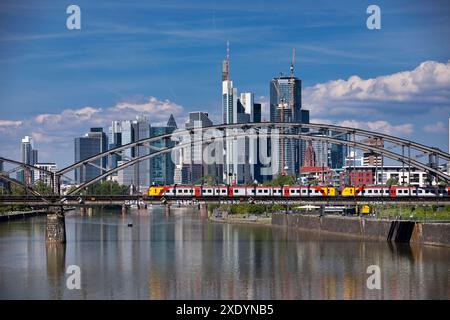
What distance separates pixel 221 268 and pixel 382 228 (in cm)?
2941

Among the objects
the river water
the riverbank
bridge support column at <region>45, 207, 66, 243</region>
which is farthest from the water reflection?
the riverbank

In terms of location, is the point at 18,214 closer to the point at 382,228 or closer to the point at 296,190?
the point at 296,190

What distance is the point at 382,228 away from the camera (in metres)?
88.2

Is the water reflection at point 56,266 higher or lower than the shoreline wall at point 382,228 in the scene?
lower

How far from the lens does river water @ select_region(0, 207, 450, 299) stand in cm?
5228

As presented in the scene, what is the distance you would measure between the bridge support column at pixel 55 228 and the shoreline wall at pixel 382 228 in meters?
29.4

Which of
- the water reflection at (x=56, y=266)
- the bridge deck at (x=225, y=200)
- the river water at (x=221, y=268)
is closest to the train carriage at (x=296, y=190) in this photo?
the river water at (x=221, y=268)

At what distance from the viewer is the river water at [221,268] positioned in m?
52.3

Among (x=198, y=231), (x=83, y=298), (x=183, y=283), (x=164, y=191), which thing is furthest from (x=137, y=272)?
(x=198, y=231)

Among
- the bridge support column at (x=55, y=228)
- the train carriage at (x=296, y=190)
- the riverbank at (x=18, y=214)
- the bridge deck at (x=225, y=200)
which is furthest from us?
the riverbank at (x=18, y=214)

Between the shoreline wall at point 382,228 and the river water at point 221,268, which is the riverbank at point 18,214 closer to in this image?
the shoreline wall at point 382,228

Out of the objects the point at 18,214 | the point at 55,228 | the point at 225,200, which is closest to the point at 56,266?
the point at 225,200
